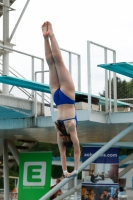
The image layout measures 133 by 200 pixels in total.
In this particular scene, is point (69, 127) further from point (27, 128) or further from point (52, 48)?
point (27, 128)

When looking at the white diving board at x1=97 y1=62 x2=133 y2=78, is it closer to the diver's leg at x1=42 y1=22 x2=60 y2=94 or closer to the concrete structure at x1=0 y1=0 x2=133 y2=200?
the concrete structure at x1=0 y1=0 x2=133 y2=200

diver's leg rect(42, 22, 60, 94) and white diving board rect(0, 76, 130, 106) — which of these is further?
white diving board rect(0, 76, 130, 106)

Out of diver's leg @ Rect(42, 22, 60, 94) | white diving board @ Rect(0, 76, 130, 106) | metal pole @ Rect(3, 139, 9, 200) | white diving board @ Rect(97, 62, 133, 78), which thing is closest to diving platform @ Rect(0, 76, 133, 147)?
white diving board @ Rect(0, 76, 130, 106)

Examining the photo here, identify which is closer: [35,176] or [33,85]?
[33,85]

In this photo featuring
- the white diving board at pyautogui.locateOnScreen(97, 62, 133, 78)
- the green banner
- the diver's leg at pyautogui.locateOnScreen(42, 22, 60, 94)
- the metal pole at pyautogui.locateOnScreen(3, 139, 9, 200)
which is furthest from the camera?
the metal pole at pyautogui.locateOnScreen(3, 139, 9, 200)

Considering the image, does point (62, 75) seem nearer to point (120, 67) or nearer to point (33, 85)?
point (120, 67)

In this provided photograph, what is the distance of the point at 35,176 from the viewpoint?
89.2 feet

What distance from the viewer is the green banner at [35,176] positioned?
26688 millimetres

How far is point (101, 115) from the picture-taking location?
21.4m

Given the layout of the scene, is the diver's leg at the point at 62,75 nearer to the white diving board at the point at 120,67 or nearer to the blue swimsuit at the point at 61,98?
the blue swimsuit at the point at 61,98

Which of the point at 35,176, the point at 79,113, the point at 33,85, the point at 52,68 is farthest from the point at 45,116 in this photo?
the point at 52,68

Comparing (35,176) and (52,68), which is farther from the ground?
(52,68)

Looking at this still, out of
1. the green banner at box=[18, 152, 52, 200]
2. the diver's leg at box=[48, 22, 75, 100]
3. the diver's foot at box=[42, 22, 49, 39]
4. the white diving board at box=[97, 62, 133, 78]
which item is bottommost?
the green banner at box=[18, 152, 52, 200]

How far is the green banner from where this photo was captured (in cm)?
2669
